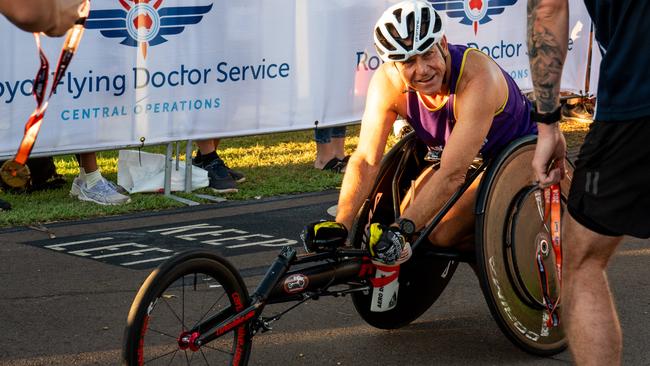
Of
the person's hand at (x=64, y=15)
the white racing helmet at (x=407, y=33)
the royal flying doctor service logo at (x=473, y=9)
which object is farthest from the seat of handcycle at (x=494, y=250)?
the royal flying doctor service logo at (x=473, y=9)

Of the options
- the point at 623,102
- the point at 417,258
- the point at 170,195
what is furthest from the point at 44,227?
the point at 623,102

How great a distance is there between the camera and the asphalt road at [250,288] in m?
4.93

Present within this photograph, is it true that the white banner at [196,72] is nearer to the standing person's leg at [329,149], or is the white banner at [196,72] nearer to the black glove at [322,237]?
the standing person's leg at [329,149]

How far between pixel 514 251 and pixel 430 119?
66cm

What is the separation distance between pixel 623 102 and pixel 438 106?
55.2 inches

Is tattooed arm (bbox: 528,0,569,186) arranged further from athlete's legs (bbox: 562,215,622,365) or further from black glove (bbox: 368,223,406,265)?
black glove (bbox: 368,223,406,265)

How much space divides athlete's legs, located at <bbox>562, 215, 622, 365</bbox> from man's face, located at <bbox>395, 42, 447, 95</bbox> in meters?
1.23

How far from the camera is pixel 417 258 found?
4.87m

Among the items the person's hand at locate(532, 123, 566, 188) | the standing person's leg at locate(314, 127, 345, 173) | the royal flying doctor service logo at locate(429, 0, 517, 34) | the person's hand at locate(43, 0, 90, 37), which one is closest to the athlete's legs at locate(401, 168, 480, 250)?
the person's hand at locate(532, 123, 566, 188)

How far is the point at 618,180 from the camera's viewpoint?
3562 millimetres

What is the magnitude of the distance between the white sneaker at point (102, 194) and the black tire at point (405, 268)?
317cm

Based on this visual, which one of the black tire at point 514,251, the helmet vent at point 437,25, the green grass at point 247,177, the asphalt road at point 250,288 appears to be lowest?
the green grass at point 247,177

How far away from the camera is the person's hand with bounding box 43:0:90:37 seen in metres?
2.62

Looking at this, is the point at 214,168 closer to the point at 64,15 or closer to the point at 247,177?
the point at 247,177
